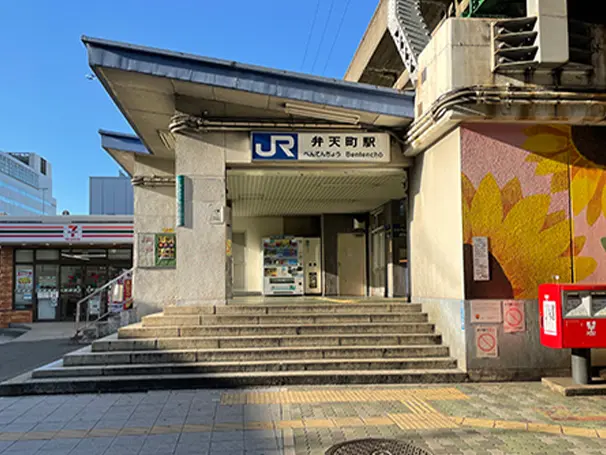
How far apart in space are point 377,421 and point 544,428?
1728mm

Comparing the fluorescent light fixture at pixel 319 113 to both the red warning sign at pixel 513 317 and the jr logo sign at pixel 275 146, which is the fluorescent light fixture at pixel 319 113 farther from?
the red warning sign at pixel 513 317

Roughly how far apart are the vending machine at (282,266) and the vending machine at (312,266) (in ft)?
Answer: 0.66

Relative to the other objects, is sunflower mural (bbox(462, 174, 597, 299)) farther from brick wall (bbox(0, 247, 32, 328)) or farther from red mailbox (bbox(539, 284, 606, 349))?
brick wall (bbox(0, 247, 32, 328))

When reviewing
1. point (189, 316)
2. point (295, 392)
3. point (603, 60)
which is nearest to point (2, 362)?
point (189, 316)

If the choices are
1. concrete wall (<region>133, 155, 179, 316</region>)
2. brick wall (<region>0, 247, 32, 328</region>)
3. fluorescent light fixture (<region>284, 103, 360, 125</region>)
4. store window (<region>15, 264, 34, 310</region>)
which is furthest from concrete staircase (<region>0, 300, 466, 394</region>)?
store window (<region>15, 264, 34, 310</region>)

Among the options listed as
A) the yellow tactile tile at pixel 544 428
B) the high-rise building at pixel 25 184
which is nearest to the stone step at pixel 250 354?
the yellow tactile tile at pixel 544 428

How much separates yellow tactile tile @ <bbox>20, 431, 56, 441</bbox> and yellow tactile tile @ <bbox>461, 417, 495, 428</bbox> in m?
4.36

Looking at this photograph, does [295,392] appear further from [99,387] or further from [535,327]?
[535,327]

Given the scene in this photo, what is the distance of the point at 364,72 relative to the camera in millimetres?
19234

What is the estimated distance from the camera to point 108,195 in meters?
36.0

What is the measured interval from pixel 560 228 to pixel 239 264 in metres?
11.7

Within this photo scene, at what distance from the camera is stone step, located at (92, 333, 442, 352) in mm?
8234

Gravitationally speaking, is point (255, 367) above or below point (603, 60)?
below

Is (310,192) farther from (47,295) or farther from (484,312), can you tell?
(47,295)
